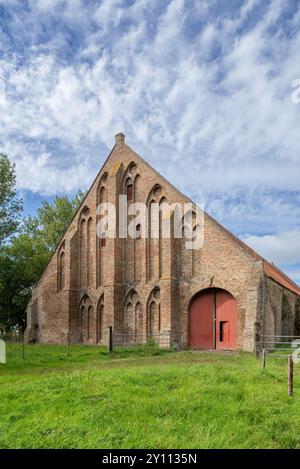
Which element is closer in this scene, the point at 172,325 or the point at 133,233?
the point at 172,325

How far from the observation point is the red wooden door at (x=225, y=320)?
22.6 m

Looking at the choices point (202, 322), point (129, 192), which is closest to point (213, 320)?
point (202, 322)

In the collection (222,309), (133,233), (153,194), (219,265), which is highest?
(153,194)

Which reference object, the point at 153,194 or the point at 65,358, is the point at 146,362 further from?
the point at 153,194

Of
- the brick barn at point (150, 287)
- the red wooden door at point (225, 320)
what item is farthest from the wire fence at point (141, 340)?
the red wooden door at point (225, 320)

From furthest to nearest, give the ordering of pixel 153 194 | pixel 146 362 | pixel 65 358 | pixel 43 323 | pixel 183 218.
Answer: pixel 43 323 → pixel 153 194 → pixel 183 218 → pixel 65 358 → pixel 146 362

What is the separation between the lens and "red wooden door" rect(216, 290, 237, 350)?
2258 centimetres

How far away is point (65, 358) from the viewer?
1861 cm

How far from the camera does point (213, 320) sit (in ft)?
76.8

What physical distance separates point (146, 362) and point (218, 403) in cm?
801

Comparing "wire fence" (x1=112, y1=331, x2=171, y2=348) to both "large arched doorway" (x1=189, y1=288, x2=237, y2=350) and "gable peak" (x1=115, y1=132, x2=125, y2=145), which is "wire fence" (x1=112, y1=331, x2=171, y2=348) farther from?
"gable peak" (x1=115, y1=132, x2=125, y2=145)

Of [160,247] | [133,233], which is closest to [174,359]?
[160,247]

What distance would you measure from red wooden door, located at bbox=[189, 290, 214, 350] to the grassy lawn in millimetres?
10122

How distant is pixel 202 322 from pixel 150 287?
373 centimetres
